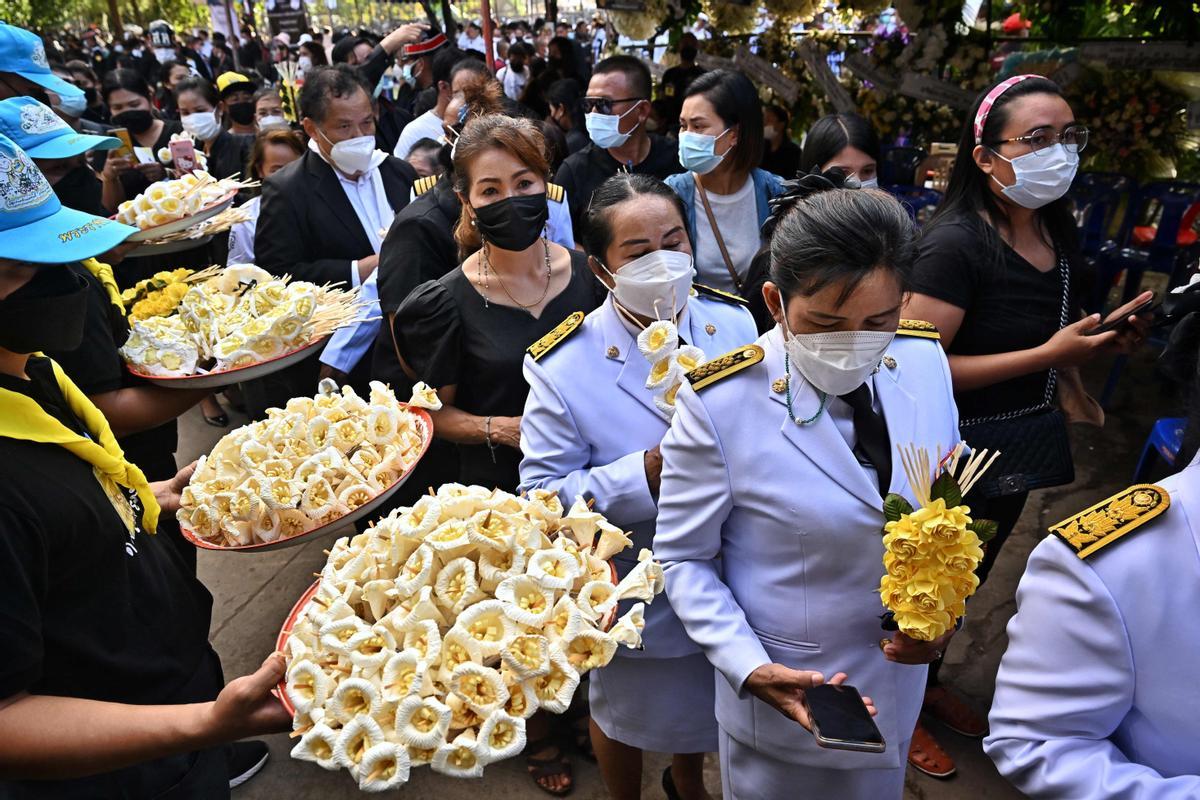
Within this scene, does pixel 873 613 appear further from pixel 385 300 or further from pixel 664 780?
pixel 385 300

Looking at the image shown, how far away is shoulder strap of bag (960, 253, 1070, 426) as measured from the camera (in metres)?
2.54

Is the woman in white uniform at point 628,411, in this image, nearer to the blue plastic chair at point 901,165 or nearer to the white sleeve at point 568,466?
the white sleeve at point 568,466

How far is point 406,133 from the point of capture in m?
5.66

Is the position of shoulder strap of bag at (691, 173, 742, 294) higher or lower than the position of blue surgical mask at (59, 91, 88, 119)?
lower

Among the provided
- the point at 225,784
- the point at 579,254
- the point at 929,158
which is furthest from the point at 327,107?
Result: the point at 929,158

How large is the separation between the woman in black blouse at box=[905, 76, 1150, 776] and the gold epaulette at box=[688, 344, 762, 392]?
1030 mm

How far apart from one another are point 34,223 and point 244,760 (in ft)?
7.72

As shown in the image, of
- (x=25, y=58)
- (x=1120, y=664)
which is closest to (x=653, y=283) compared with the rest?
(x=1120, y=664)

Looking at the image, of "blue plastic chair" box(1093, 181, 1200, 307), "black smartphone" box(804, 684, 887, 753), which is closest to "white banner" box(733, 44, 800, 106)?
"blue plastic chair" box(1093, 181, 1200, 307)

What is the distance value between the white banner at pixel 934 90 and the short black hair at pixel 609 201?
3795mm

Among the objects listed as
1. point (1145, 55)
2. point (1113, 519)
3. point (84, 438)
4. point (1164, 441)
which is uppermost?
point (1145, 55)

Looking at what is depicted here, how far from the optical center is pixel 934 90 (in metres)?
5.28

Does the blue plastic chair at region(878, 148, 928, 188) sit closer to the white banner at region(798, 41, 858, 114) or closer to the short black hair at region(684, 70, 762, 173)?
the white banner at region(798, 41, 858, 114)

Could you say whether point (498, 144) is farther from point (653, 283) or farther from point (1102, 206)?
point (1102, 206)
